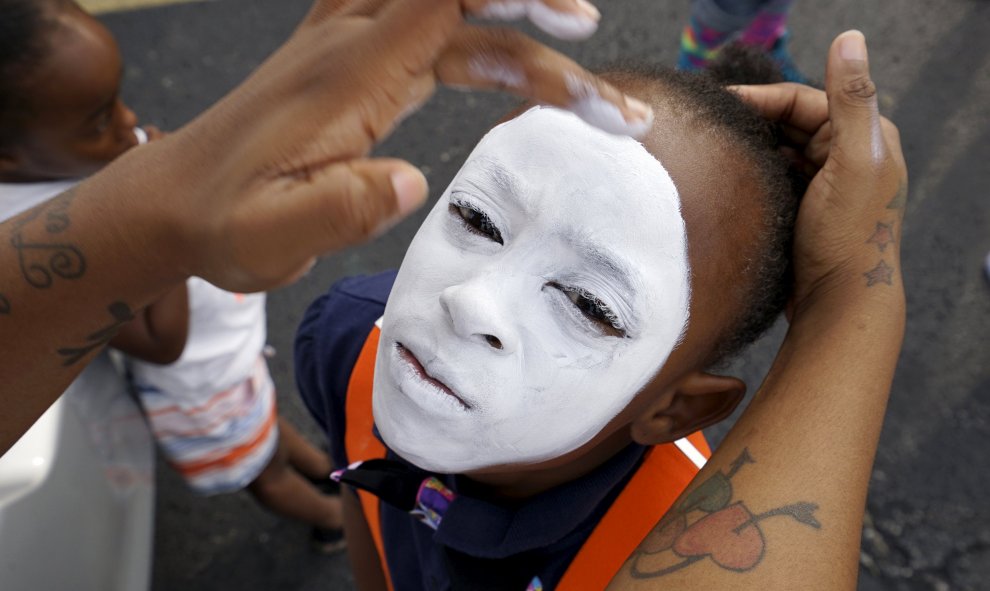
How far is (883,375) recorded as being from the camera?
3.51ft

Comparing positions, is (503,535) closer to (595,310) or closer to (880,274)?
(595,310)

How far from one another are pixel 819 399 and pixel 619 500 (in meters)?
0.34

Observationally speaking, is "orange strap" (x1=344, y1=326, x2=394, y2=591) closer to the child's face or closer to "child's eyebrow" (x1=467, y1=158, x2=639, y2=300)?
"child's eyebrow" (x1=467, y1=158, x2=639, y2=300)

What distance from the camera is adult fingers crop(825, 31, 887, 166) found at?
1111 mm

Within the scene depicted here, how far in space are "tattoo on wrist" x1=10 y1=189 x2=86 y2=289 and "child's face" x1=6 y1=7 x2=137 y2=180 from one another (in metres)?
0.66

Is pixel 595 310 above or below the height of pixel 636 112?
below

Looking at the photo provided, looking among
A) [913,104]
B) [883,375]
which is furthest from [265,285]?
[913,104]

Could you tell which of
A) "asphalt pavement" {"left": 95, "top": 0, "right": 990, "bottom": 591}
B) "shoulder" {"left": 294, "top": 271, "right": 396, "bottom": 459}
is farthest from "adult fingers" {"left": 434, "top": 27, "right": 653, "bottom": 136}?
"asphalt pavement" {"left": 95, "top": 0, "right": 990, "bottom": 591}

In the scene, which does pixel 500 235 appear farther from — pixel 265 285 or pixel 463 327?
pixel 265 285

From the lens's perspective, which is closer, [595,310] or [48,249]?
[48,249]

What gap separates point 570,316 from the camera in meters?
1.02

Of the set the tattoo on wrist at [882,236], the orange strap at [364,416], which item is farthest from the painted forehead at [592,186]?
the orange strap at [364,416]

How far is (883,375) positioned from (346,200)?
770 millimetres

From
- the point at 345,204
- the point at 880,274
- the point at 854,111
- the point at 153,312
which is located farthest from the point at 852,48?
the point at 153,312
